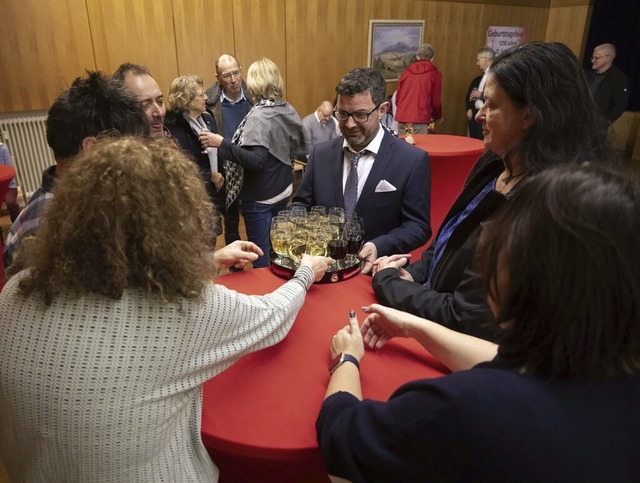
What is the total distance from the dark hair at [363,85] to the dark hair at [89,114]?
1.04m

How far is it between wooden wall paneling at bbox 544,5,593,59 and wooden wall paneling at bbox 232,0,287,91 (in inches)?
262

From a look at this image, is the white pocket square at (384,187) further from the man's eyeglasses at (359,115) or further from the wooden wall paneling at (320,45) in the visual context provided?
the wooden wall paneling at (320,45)

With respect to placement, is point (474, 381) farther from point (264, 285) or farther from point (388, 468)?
point (264, 285)

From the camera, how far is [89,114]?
1687 mm

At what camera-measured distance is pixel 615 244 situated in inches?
27.0

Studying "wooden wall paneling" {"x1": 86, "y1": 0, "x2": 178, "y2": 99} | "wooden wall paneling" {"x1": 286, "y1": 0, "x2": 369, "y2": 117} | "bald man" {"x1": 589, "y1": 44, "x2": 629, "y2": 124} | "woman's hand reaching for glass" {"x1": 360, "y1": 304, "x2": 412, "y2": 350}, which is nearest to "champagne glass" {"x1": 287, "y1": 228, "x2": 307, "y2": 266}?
"woman's hand reaching for glass" {"x1": 360, "y1": 304, "x2": 412, "y2": 350}

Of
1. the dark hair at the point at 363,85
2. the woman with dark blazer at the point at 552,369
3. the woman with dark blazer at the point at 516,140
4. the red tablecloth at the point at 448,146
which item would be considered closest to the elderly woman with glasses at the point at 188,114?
the dark hair at the point at 363,85

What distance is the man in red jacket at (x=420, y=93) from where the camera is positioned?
22.6 ft

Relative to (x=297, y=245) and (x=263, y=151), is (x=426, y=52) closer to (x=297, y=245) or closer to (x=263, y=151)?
(x=263, y=151)

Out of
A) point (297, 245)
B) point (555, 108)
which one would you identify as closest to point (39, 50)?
point (297, 245)

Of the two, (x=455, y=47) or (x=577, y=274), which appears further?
(x=455, y=47)

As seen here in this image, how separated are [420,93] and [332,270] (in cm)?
582

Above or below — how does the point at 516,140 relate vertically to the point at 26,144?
above

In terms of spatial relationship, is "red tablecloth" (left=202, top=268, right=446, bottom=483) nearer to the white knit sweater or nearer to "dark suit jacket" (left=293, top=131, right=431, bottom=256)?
the white knit sweater
